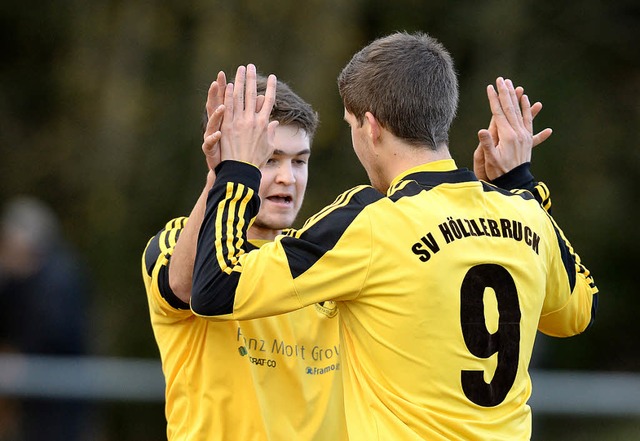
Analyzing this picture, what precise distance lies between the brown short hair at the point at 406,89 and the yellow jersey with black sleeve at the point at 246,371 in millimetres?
800

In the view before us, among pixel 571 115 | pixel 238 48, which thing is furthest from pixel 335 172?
pixel 571 115

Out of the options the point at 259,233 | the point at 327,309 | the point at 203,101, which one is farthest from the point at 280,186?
the point at 203,101

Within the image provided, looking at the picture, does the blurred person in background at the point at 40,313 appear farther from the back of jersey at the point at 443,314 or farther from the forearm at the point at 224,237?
the back of jersey at the point at 443,314

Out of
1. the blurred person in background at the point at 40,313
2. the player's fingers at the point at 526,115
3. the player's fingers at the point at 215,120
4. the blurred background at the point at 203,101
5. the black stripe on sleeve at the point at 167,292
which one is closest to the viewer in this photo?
the player's fingers at the point at 215,120

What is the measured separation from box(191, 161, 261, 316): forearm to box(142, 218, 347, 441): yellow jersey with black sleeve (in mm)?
507

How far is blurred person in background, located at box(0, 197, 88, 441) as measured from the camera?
26.2 ft

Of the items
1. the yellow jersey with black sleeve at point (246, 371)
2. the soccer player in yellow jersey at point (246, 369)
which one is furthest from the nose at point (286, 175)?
the yellow jersey with black sleeve at point (246, 371)

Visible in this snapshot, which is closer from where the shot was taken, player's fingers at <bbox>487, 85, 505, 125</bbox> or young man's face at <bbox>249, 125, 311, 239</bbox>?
player's fingers at <bbox>487, 85, 505, 125</bbox>

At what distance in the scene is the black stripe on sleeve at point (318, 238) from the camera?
→ 310 cm

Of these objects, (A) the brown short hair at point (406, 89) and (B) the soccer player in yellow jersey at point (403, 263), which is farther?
(A) the brown short hair at point (406, 89)

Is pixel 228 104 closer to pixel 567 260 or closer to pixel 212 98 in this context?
pixel 212 98

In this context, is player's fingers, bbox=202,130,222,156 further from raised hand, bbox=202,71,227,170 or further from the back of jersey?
the back of jersey

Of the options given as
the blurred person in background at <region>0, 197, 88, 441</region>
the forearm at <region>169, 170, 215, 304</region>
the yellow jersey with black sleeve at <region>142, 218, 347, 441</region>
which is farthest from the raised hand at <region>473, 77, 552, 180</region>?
the blurred person in background at <region>0, 197, 88, 441</region>

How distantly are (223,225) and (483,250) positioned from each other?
0.76m
